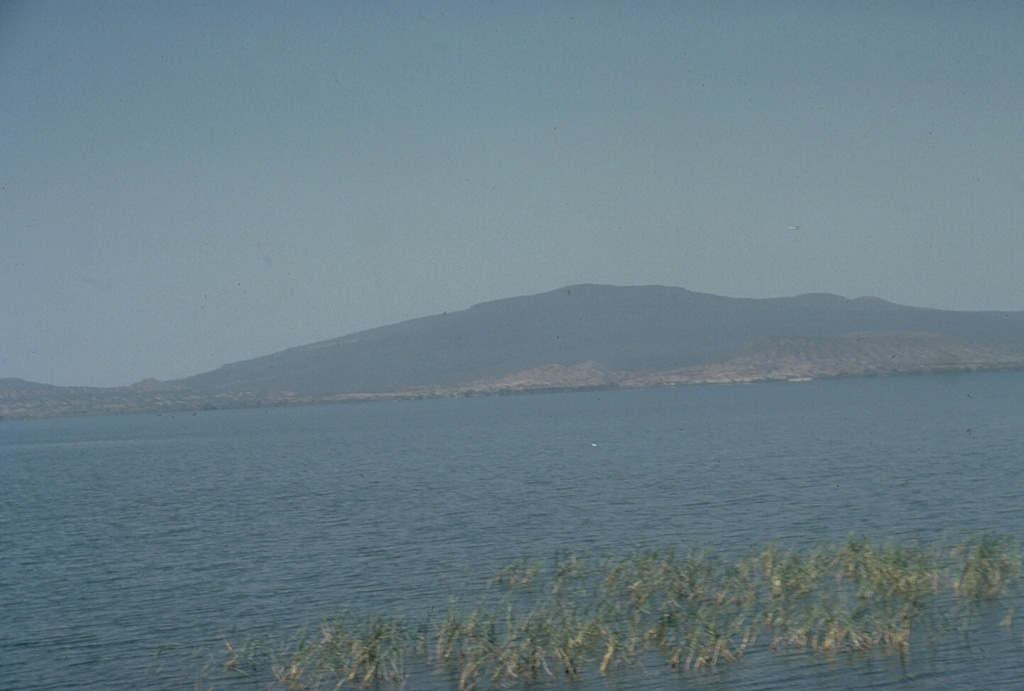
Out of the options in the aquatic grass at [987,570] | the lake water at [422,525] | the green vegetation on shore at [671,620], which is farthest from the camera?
the aquatic grass at [987,570]

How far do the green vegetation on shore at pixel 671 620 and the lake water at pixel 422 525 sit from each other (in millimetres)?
787

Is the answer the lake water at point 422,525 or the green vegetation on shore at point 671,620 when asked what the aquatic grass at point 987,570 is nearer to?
the green vegetation on shore at point 671,620

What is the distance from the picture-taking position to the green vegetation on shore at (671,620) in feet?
60.6

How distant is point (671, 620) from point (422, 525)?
1640 centimetres

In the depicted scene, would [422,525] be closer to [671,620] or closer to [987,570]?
[671,620]

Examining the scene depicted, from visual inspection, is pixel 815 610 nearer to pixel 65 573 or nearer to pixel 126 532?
pixel 65 573

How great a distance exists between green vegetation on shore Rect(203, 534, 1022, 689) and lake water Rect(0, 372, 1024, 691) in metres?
0.79

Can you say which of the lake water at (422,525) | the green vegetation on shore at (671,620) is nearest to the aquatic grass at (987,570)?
the green vegetation on shore at (671,620)

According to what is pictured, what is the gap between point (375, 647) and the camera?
18.8 metres

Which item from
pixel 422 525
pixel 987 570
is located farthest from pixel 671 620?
pixel 422 525

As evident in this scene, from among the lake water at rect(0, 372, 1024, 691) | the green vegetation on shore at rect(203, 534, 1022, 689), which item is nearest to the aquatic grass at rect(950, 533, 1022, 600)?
the green vegetation on shore at rect(203, 534, 1022, 689)

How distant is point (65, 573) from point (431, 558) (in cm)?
1018

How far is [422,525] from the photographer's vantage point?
3500 centimetres

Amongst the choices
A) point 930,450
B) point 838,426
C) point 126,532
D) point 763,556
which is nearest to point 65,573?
point 126,532
